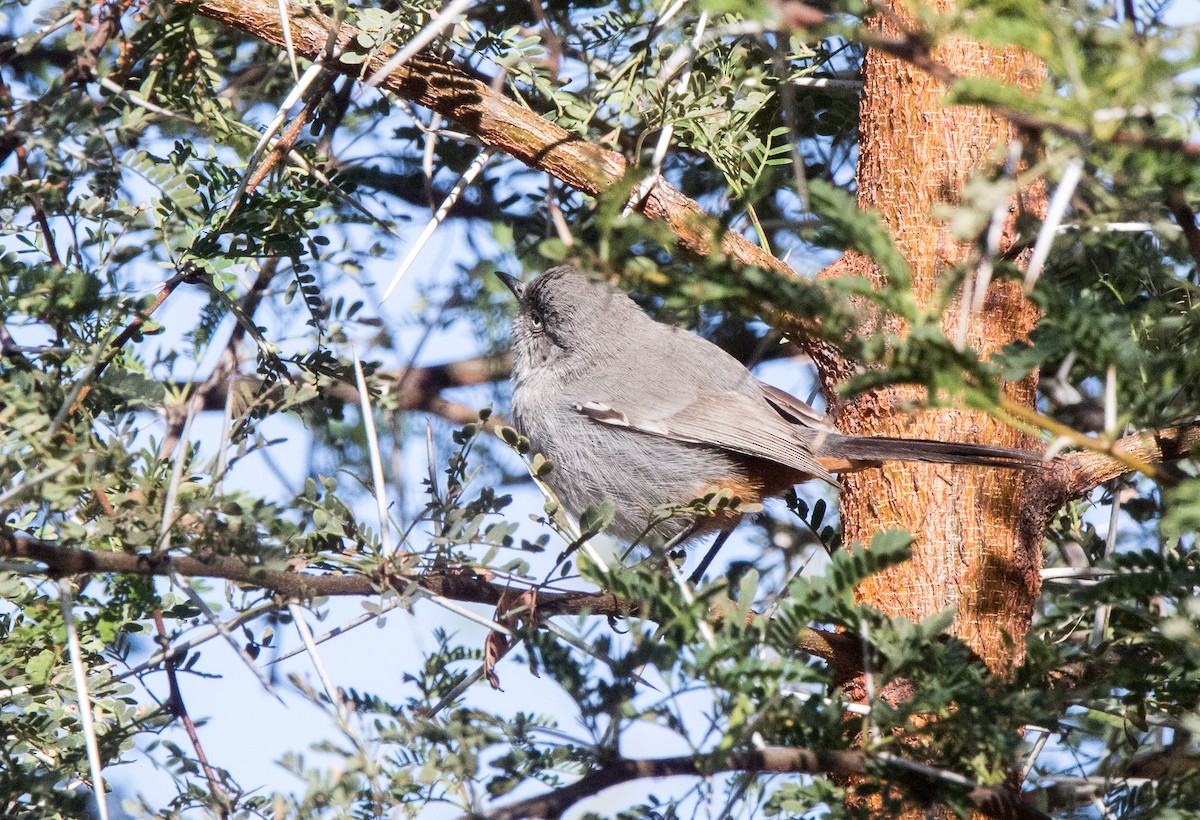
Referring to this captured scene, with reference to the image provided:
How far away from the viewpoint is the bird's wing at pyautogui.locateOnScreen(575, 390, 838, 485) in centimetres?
396

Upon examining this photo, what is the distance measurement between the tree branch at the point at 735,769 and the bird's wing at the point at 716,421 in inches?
76.1

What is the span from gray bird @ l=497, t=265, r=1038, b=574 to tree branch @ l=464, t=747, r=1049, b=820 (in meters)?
1.81

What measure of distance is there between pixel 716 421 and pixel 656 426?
0.24 metres

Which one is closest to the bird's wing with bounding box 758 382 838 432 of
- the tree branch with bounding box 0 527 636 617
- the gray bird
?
the gray bird

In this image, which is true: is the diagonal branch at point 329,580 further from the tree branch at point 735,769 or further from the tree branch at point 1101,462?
the tree branch at point 1101,462

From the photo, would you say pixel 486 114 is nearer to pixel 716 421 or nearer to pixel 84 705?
pixel 716 421

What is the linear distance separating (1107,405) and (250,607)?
1.78 metres

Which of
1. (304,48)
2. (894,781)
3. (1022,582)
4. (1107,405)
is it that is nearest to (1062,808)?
(1022,582)

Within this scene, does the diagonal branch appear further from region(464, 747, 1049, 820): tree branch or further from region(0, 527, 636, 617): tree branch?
region(464, 747, 1049, 820): tree branch

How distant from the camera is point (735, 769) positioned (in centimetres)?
185

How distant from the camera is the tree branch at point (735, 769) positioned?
6.10 feet

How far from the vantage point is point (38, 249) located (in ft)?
8.40

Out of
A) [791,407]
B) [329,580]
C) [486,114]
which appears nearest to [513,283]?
[791,407]

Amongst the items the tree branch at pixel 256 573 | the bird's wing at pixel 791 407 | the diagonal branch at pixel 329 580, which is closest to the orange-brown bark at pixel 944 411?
the diagonal branch at pixel 329 580
